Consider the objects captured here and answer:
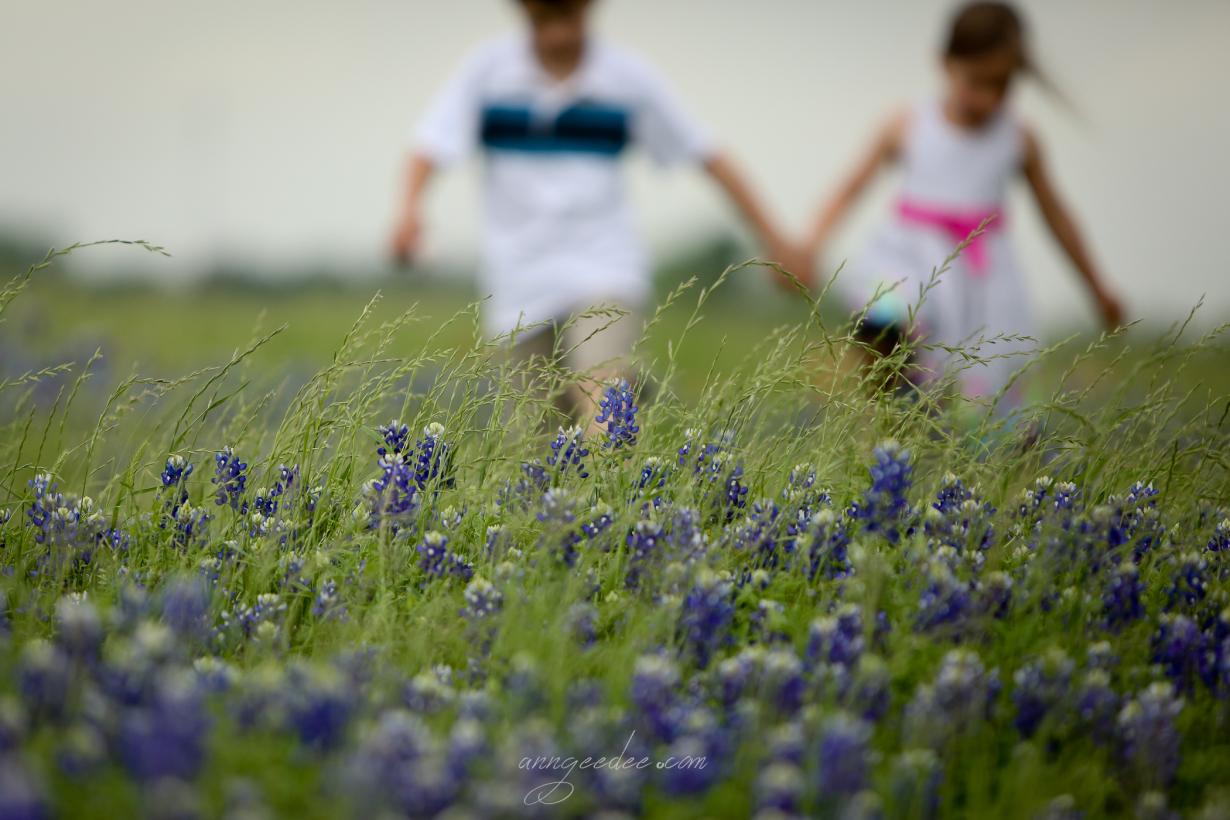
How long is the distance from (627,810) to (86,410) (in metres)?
6.22

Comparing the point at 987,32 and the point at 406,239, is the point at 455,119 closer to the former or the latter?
the point at 406,239

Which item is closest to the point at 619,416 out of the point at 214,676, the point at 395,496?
the point at 395,496

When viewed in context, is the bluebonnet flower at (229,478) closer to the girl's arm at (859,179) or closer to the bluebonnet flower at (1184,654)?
the bluebonnet flower at (1184,654)

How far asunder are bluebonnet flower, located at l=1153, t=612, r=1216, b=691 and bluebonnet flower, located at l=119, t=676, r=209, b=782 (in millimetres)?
1863

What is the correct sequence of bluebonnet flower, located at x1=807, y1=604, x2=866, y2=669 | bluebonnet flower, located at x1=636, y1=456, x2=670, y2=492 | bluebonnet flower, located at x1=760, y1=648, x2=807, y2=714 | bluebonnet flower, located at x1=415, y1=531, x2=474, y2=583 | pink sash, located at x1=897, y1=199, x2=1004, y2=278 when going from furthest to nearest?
1. pink sash, located at x1=897, y1=199, x2=1004, y2=278
2. bluebonnet flower, located at x1=636, y1=456, x2=670, y2=492
3. bluebonnet flower, located at x1=415, y1=531, x2=474, y2=583
4. bluebonnet flower, located at x1=807, y1=604, x2=866, y2=669
5. bluebonnet flower, located at x1=760, y1=648, x2=807, y2=714

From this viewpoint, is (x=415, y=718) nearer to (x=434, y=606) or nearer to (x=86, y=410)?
(x=434, y=606)

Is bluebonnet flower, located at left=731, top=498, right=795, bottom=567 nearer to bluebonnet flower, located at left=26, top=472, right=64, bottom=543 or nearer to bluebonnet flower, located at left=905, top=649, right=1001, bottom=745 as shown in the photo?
bluebonnet flower, located at left=905, top=649, right=1001, bottom=745

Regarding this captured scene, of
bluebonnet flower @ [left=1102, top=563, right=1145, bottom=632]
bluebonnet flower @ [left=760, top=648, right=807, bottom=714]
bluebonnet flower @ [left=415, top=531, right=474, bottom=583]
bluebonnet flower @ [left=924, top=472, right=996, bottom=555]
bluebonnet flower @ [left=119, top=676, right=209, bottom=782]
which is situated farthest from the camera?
bluebonnet flower @ [left=924, top=472, right=996, bottom=555]

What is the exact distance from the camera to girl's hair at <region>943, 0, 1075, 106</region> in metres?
4.69

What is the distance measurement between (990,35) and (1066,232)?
3.50 feet

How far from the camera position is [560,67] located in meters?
4.66

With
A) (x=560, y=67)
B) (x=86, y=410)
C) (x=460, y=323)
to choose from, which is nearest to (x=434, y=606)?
(x=560, y=67)

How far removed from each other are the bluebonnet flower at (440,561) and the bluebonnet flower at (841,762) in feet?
3.23

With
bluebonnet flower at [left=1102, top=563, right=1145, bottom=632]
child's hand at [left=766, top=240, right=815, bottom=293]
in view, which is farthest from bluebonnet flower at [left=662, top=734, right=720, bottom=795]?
child's hand at [left=766, top=240, right=815, bottom=293]
